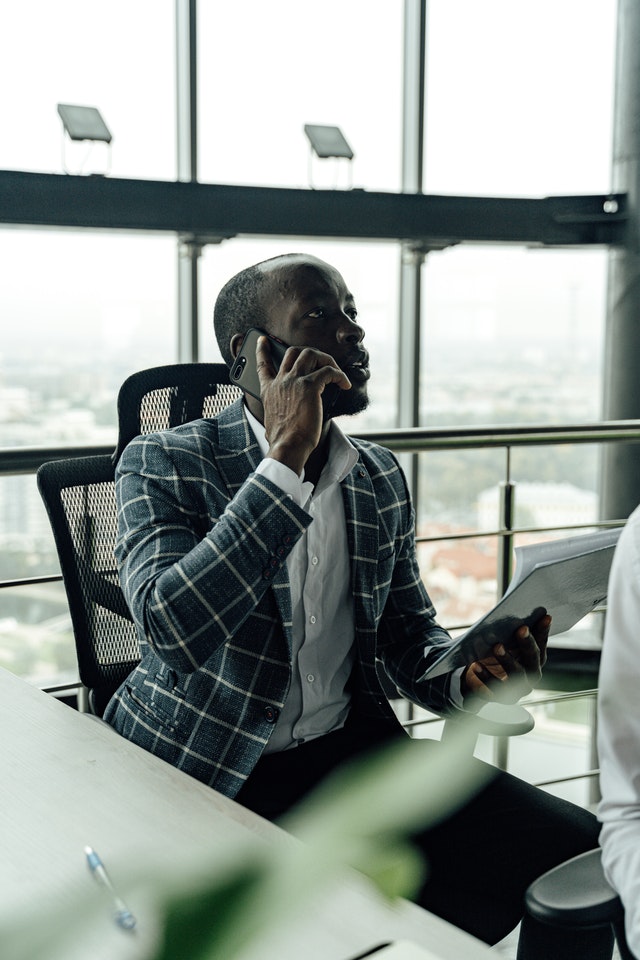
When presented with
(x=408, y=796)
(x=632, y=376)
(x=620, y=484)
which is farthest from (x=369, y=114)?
(x=408, y=796)

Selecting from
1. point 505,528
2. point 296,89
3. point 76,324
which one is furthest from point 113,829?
point 296,89

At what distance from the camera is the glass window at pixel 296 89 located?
346 cm

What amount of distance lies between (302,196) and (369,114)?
0.55 metres

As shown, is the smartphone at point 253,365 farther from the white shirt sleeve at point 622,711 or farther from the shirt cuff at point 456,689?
the white shirt sleeve at point 622,711

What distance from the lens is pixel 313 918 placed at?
25.5 inches

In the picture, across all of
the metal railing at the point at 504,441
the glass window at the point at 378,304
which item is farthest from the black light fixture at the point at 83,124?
the metal railing at the point at 504,441

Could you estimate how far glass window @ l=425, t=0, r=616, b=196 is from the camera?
3.84 metres

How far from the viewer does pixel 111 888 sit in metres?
0.31

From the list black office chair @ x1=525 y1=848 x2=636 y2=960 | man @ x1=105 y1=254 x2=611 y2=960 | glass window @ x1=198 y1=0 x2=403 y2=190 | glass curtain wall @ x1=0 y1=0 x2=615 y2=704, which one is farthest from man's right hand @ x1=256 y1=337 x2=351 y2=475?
glass window @ x1=198 y1=0 x2=403 y2=190

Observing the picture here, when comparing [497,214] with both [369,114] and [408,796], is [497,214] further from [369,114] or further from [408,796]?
[408,796]

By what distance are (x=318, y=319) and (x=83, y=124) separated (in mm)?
2143

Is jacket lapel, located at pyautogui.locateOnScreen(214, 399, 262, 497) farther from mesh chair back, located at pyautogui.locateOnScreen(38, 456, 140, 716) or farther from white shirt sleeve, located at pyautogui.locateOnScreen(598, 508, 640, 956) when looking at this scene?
white shirt sleeve, located at pyautogui.locateOnScreen(598, 508, 640, 956)

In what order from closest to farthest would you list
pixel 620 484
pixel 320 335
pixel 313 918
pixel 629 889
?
pixel 313 918
pixel 629 889
pixel 320 335
pixel 620 484

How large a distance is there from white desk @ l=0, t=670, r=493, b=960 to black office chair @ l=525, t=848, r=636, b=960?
5.6 inches
